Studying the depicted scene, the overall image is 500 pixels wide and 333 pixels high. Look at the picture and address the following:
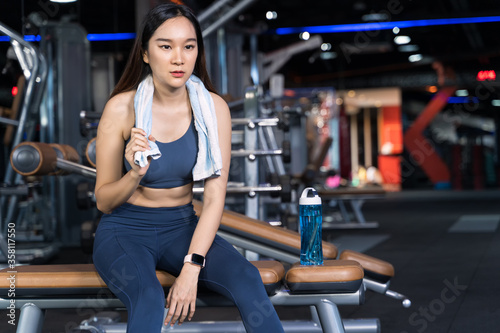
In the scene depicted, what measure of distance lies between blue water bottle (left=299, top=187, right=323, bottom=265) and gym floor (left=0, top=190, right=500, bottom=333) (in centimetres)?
75

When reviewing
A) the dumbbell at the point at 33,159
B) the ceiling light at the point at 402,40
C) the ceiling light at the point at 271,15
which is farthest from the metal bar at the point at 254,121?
the ceiling light at the point at 402,40

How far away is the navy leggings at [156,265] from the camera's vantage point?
1493 mm

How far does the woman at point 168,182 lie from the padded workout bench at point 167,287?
0.10 meters

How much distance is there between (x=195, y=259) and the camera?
1573mm

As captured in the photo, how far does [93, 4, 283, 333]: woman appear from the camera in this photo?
156 cm

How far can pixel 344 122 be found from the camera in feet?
53.1

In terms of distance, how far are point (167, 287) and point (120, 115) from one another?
47 cm

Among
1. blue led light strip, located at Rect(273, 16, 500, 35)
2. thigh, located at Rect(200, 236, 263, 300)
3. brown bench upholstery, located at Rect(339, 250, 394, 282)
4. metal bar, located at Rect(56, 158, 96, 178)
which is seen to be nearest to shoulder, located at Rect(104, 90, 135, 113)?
thigh, located at Rect(200, 236, 263, 300)

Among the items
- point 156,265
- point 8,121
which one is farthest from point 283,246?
point 8,121

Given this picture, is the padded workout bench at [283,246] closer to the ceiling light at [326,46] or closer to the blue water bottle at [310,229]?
the blue water bottle at [310,229]

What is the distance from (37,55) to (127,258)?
3.18m

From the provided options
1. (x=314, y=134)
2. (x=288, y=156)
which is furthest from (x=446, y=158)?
(x=288, y=156)

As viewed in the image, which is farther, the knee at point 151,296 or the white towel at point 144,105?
the white towel at point 144,105

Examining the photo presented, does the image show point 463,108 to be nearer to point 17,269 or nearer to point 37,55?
point 37,55
